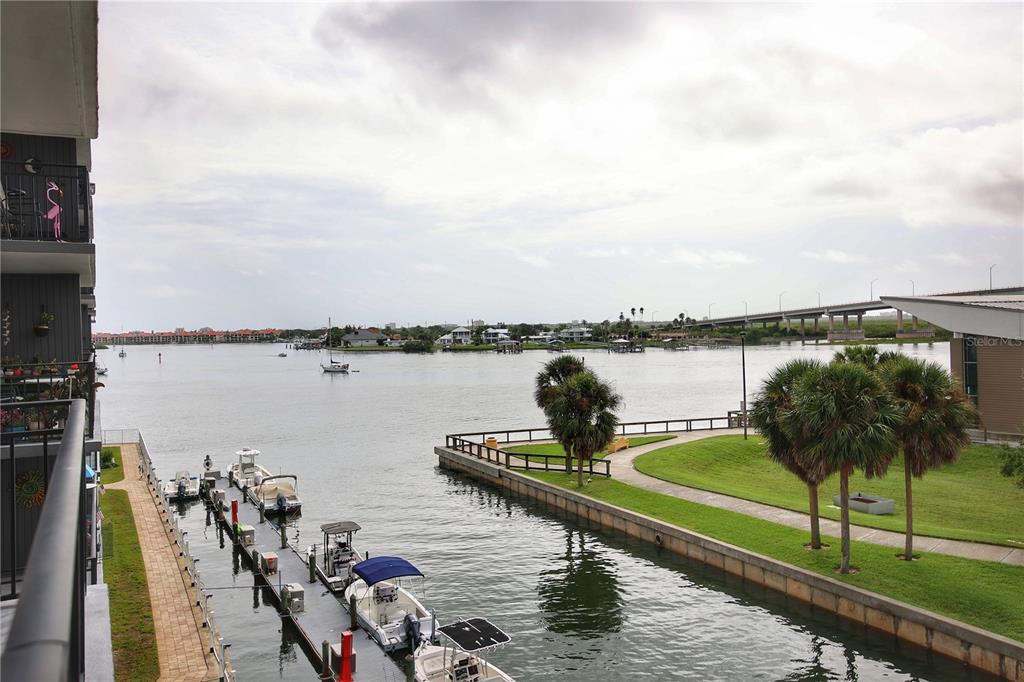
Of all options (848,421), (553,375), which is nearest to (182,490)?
(553,375)

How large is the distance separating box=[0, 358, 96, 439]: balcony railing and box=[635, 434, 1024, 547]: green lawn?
26.0 meters

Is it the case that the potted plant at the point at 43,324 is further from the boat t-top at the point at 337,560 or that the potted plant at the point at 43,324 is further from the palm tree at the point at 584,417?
the palm tree at the point at 584,417

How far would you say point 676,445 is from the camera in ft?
150

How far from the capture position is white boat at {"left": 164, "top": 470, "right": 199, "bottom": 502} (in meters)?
42.8

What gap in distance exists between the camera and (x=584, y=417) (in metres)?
37.5

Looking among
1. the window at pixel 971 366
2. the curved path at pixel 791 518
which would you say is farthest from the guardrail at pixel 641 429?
the window at pixel 971 366

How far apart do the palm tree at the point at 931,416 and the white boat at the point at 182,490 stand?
3736 cm

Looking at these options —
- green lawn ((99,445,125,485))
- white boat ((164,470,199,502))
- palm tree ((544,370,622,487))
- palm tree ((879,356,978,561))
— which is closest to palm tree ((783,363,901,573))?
palm tree ((879,356,978,561))

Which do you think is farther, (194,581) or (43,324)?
(194,581)

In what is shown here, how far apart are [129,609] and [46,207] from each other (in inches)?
471

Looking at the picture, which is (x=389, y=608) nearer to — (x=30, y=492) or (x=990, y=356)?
(x=30, y=492)

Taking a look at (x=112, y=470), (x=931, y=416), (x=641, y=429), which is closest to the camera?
(x=931, y=416)

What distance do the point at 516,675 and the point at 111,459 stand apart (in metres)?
34.8

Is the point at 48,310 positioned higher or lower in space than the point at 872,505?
higher
